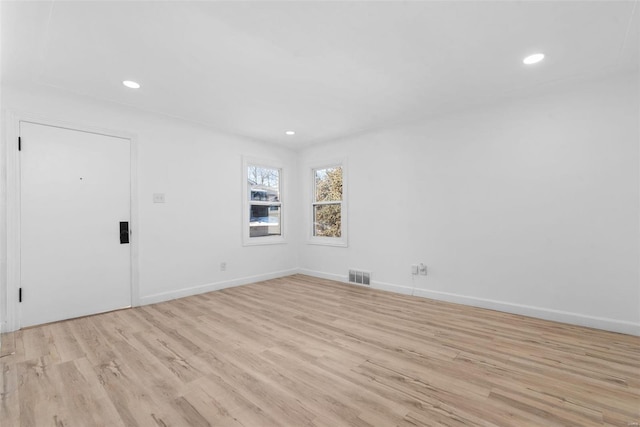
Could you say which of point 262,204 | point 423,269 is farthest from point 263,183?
point 423,269

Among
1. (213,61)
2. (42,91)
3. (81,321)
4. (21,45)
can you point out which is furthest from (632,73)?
(81,321)

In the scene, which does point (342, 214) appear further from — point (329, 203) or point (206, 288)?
point (206, 288)

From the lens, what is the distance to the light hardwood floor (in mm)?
1643

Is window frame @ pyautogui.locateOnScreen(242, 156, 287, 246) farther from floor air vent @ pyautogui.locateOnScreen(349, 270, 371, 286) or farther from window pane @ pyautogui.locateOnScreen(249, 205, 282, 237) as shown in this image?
floor air vent @ pyautogui.locateOnScreen(349, 270, 371, 286)

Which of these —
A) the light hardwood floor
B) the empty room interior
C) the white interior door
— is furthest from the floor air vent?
the white interior door

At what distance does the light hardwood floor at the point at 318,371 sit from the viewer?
1643mm

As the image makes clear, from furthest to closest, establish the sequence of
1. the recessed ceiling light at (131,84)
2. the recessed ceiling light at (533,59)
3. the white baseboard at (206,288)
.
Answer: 1. the white baseboard at (206,288)
2. the recessed ceiling light at (131,84)
3. the recessed ceiling light at (533,59)

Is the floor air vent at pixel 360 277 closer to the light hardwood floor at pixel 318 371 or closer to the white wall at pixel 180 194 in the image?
the light hardwood floor at pixel 318 371

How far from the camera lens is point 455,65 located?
2.63 m

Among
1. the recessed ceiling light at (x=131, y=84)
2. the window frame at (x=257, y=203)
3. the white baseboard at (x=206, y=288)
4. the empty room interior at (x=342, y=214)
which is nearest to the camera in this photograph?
the empty room interior at (x=342, y=214)

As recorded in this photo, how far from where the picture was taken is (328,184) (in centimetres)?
535

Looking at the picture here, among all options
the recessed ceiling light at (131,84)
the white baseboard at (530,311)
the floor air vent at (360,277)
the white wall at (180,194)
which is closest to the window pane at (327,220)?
the floor air vent at (360,277)

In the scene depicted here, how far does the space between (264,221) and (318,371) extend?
351 cm

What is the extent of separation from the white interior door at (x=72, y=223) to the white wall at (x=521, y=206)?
3.46 m
